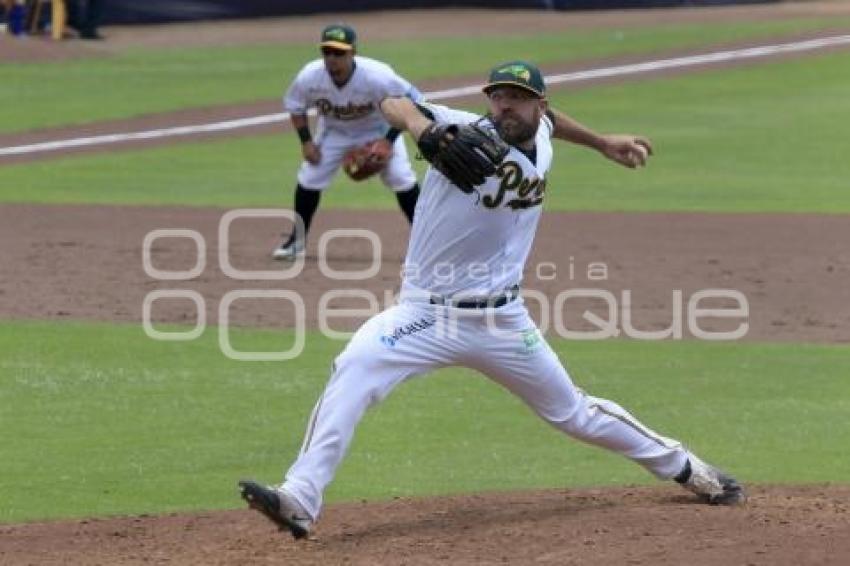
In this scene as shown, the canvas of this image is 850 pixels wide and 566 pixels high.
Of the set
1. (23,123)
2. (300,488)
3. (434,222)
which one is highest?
(434,222)

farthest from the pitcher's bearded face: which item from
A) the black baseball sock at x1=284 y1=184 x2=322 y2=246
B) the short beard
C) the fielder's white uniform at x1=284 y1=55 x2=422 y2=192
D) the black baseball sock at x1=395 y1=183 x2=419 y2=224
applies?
the black baseball sock at x1=284 y1=184 x2=322 y2=246

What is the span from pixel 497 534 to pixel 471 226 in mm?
1221

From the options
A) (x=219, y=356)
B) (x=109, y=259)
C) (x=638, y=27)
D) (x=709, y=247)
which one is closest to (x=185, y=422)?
(x=219, y=356)

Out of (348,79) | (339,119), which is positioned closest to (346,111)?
(339,119)

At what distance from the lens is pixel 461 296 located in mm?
7484

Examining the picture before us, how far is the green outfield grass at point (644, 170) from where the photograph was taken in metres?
18.4

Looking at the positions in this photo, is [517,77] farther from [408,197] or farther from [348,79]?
[408,197]

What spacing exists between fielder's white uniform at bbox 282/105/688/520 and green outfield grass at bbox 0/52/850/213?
33.7 ft

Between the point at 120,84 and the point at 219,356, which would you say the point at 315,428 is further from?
the point at 120,84

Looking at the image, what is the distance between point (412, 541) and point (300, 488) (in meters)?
0.53

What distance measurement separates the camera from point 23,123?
23.6 meters

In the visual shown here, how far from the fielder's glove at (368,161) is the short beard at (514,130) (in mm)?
6096

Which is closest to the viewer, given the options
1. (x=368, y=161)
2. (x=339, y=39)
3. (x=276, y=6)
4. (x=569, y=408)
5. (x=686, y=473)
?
(x=569, y=408)

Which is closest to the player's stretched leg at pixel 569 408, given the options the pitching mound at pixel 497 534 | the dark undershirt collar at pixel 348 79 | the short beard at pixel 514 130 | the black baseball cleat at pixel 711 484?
the black baseball cleat at pixel 711 484
